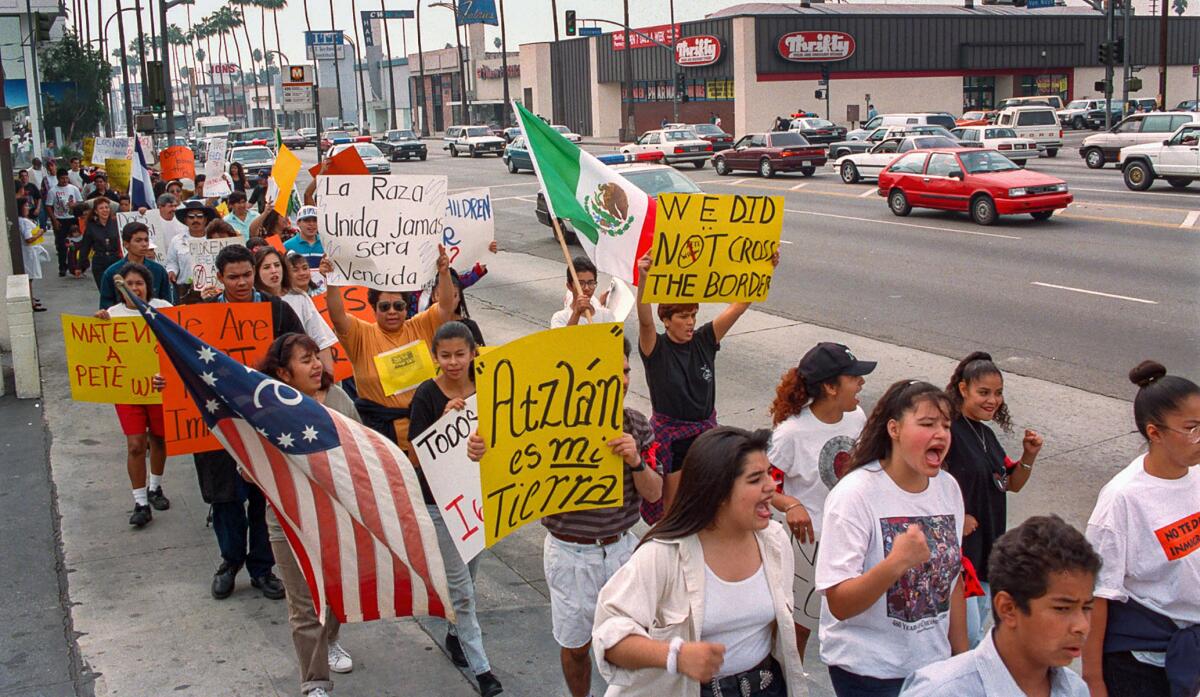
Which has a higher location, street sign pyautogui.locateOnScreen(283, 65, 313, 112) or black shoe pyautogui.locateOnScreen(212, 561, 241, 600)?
street sign pyautogui.locateOnScreen(283, 65, 313, 112)

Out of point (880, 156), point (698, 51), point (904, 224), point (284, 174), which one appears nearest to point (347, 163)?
point (284, 174)

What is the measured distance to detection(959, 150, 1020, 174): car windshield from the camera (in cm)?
2358

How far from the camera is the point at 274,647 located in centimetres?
595

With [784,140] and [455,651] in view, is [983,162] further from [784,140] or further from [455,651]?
[455,651]

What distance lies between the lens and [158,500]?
26.7 feet

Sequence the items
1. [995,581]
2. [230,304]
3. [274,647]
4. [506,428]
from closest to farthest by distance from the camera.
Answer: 1. [995,581]
2. [506,428]
3. [274,647]
4. [230,304]

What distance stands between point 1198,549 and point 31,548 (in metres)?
6.59

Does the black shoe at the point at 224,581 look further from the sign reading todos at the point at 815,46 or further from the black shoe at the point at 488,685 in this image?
the sign reading todos at the point at 815,46

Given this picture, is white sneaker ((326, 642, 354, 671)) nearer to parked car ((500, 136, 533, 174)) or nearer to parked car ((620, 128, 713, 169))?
parked car ((620, 128, 713, 169))

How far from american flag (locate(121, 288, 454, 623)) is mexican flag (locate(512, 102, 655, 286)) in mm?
2147

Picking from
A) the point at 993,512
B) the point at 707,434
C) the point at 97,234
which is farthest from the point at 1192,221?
the point at 707,434

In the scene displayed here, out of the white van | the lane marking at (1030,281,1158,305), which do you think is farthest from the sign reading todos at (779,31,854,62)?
the lane marking at (1030,281,1158,305)

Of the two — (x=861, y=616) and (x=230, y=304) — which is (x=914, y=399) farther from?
(x=230, y=304)

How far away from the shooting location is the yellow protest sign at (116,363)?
757cm
